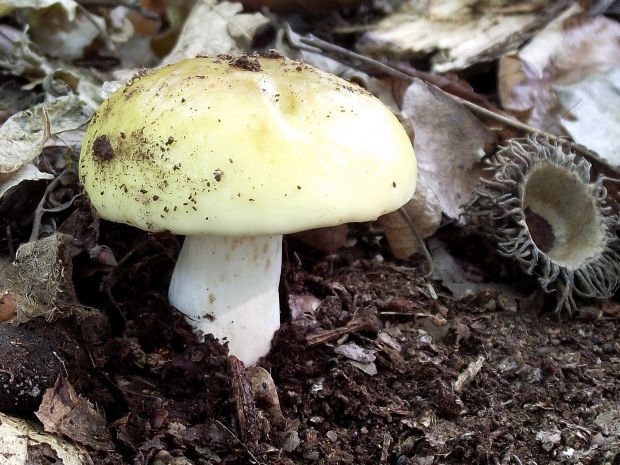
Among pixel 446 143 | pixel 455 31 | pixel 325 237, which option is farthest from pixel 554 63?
pixel 325 237

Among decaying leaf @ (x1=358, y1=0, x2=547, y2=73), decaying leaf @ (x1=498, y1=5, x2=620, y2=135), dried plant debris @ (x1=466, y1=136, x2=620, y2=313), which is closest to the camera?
dried plant debris @ (x1=466, y1=136, x2=620, y2=313)

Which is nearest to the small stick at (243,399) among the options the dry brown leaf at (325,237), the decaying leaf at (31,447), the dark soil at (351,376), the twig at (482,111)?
the dark soil at (351,376)

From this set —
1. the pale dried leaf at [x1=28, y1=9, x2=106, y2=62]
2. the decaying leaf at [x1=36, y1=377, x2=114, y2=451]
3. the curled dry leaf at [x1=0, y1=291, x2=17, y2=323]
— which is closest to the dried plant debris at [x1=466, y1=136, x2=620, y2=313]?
the decaying leaf at [x1=36, y1=377, x2=114, y2=451]

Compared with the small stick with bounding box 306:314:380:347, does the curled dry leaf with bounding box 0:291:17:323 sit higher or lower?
higher

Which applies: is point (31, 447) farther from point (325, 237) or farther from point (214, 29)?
→ point (214, 29)

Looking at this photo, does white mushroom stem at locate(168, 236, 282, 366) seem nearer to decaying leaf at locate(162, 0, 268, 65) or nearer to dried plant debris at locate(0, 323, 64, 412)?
dried plant debris at locate(0, 323, 64, 412)

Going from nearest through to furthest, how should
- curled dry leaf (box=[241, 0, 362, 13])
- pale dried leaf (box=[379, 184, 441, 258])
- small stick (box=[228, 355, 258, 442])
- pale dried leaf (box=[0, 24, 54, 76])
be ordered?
small stick (box=[228, 355, 258, 442]), pale dried leaf (box=[379, 184, 441, 258]), pale dried leaf (box=[0, 24, 54, 76]), curled dry leaf (box=[241, 0, 362, 13])

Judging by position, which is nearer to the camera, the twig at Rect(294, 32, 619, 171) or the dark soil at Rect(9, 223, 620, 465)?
the dark soil at Rect(9, 223, 620, 465)

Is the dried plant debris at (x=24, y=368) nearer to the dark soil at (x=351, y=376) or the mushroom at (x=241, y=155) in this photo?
the dark soil at (x=351, y=376)
